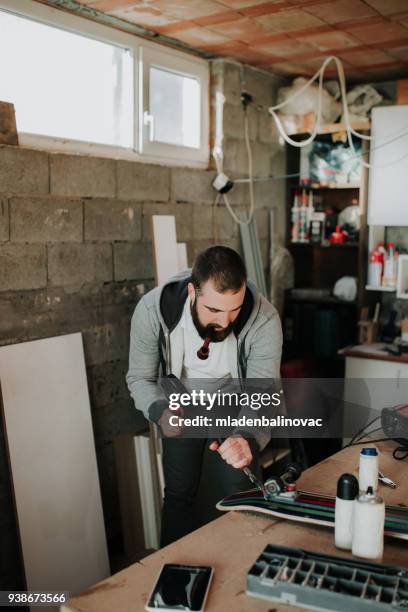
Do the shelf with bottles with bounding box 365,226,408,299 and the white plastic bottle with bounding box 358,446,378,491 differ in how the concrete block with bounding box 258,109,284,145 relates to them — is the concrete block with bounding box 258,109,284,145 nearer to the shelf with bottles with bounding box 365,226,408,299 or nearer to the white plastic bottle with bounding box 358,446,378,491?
the shelf with bottles with bounding box 365,226,408,299

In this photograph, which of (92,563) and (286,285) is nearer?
(92,563)

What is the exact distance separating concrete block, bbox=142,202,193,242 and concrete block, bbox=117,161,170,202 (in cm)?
4

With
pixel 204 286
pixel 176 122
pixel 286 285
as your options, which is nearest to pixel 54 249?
pixel 204 286

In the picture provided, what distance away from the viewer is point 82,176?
3105mm

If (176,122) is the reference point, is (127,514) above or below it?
below

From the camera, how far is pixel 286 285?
462 cm

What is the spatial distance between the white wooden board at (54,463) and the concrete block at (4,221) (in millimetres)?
Result: 460

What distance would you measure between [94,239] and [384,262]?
1955mm

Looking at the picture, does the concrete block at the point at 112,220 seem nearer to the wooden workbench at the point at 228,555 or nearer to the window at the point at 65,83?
the window at the point at 65,83

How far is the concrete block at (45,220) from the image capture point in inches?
111

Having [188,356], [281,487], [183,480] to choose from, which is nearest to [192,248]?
[188,356]

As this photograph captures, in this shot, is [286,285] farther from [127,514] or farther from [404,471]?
[404,471]

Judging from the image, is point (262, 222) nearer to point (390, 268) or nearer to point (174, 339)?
point (390, 268)

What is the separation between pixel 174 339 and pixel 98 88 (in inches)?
58.6
